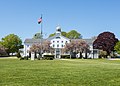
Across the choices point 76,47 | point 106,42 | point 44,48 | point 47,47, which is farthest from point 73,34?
point 44,48

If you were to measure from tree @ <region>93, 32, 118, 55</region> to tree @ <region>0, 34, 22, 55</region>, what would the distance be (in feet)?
126

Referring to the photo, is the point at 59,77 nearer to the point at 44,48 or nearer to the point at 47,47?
the point at 44,48

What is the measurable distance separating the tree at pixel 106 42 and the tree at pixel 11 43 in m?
Answer: 38.5

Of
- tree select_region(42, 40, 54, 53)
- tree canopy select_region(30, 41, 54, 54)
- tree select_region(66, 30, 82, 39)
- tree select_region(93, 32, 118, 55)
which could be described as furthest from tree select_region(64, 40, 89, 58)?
tree select_region(66, 30, 82, 39)

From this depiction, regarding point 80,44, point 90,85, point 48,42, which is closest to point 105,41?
point 80,44

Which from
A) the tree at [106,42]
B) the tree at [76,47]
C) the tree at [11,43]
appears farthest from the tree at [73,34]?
the tree at [76,47]

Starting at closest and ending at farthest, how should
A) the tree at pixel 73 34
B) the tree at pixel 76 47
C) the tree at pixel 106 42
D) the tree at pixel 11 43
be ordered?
the tree at pixel 76 47 < the tree at pixel 106 42 < the tree at pixel 11 43 < the tree at pixel 73 34

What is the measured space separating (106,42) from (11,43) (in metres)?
45.1

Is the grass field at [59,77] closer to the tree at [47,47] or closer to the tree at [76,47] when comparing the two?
the tree at [76,47]

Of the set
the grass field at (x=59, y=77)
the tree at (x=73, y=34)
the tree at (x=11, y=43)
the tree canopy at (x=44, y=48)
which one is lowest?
the grass field at (x=59, y=77)

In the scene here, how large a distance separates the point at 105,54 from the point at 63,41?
18.8 metres

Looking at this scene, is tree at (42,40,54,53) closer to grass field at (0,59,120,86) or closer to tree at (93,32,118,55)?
tree at (93,32,118,55)

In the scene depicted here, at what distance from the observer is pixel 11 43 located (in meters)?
140

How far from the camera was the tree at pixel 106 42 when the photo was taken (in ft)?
416
